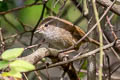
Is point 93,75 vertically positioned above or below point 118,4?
below

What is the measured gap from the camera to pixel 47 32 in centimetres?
277

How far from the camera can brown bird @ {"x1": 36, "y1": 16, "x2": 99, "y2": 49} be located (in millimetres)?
2680

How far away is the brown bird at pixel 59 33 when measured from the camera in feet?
8.79

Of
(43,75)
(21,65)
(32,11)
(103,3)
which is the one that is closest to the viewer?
(21,65)

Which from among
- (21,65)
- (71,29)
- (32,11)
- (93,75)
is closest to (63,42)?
(71,29)

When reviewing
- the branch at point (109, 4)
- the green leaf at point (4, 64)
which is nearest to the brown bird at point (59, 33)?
the branch at point (109, 4)

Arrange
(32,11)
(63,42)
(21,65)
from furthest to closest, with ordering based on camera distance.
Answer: (32,11) → (63,42) → (21,65)

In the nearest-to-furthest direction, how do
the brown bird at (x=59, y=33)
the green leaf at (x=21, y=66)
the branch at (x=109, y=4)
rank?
1. the green leaf at (x=21, y=66)
2. the branch at (x=109, y=4)
3. the brown bird at (x=59, y=33)

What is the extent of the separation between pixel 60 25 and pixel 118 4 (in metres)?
0.78

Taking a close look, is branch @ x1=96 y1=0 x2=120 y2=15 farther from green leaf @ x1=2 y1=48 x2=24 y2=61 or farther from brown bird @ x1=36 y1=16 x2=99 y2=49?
green leaf @ x1=2 y1=48 x2=24 y2=61

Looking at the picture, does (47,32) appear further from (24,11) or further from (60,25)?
(24,11)

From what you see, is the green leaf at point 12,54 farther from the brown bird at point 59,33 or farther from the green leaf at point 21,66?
the brown bird at point 59,33

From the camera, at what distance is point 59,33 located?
2752mm

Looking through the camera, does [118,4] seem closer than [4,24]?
Yes
